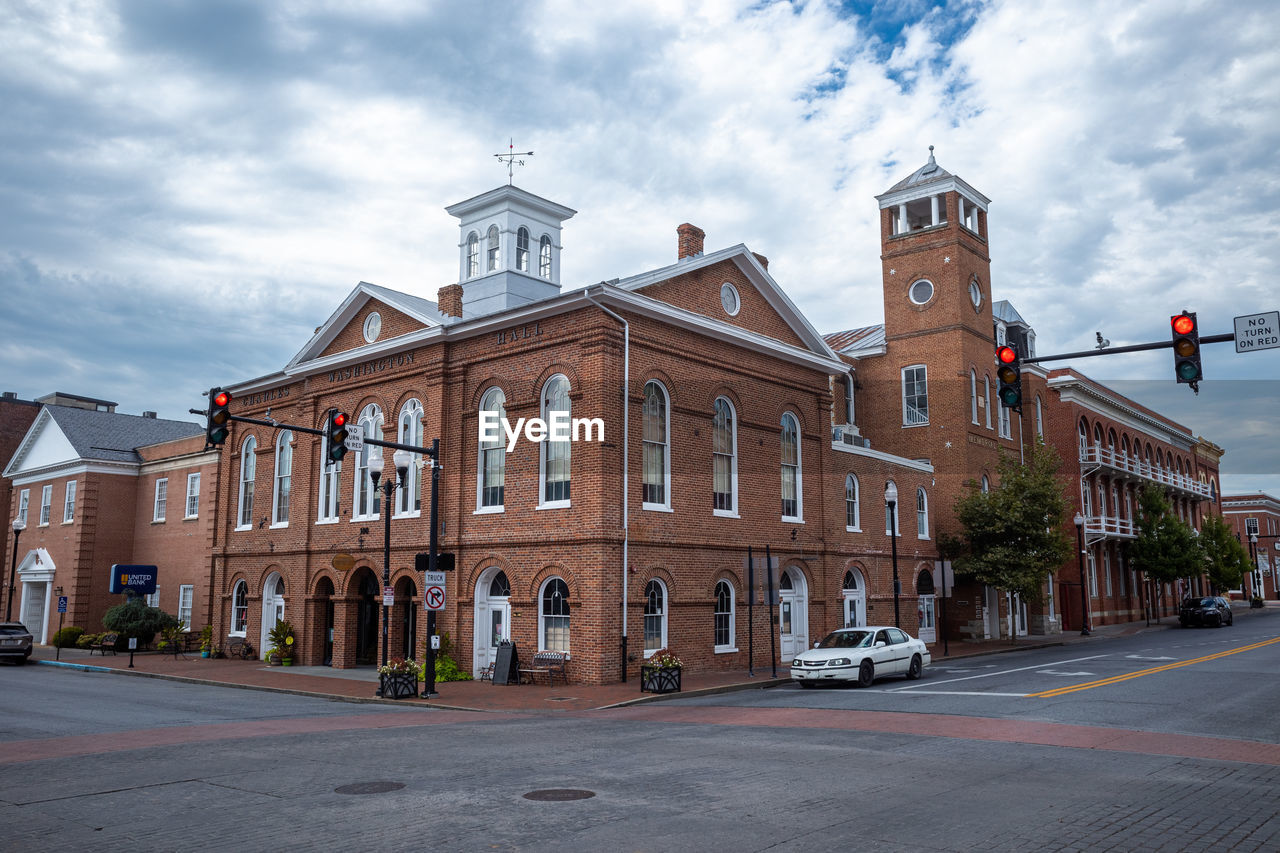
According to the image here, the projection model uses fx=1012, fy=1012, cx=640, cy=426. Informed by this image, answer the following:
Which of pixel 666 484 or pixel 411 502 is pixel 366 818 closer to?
pixel 666 484

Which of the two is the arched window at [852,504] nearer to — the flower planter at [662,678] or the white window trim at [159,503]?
the flower planter at [662,678]

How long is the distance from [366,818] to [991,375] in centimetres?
3744

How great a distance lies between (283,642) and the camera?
30797 millimetres

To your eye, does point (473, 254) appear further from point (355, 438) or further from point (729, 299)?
point (355, 438)

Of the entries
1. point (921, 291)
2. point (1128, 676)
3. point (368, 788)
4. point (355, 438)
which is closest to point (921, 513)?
point (921, 291)

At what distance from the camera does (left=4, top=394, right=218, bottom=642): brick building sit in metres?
41.2

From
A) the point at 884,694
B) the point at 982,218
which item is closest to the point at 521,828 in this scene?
the point at 884,694

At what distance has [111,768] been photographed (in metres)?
11.8

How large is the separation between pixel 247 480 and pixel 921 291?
26732 mm

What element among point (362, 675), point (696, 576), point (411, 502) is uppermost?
point (411, 502)

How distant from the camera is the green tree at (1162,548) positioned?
52.4 m

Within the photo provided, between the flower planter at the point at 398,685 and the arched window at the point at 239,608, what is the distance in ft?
49.1

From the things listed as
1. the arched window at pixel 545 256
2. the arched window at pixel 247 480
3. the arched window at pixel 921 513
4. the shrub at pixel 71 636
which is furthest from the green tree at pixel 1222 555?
the shrub at pixel 71 636

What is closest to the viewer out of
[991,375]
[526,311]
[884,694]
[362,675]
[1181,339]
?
[1181,339]
